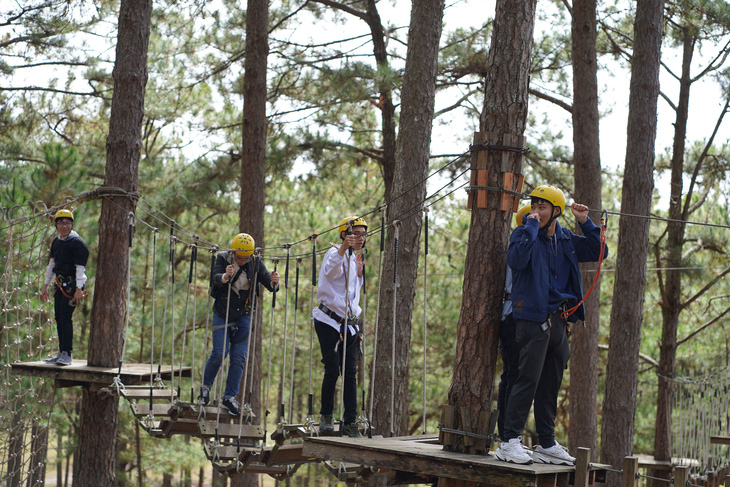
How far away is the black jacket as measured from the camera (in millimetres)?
5406

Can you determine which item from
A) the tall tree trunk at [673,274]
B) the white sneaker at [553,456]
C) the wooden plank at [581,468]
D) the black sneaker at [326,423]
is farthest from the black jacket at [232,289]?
the tall tree trunk at [673,274]

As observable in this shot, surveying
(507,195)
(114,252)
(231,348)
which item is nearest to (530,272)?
(507,195)

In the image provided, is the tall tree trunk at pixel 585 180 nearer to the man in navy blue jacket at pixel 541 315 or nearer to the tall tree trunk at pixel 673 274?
the tall tree trunk at pixel 673 274

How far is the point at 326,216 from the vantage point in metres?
16.1

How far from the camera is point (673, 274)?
9.62 metres

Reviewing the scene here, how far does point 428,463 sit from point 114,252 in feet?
12.8

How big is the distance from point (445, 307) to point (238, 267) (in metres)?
8.59

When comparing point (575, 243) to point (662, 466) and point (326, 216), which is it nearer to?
point (662, 466)

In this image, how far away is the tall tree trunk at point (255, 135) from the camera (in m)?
8.54

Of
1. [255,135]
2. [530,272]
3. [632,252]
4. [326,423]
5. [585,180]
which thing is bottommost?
[326,423]

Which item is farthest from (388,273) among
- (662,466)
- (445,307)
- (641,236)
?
(445,307)

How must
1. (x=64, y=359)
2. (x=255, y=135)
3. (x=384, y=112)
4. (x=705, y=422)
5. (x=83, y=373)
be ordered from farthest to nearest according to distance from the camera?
(x=384, y=112), (x=255, y=135), (x=705, y=422), (x=64, y=359), (x=83, y=373)

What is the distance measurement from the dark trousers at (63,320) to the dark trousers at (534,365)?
4000 mm

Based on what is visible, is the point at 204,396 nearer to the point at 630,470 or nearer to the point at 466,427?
the point at 466,427
